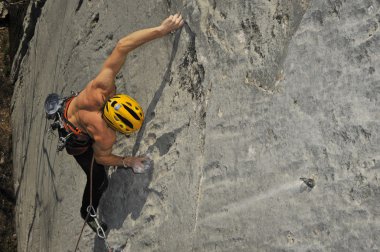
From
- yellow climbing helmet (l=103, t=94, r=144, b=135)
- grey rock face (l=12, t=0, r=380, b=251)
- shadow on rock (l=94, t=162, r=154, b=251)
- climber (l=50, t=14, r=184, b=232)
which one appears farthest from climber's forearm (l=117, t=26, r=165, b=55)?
shadow on rock (l=94, t=162, r=154, b=251)

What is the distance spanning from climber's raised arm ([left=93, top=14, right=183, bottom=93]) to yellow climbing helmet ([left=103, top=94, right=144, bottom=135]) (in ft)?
0.54

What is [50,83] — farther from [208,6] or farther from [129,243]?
[208,6]

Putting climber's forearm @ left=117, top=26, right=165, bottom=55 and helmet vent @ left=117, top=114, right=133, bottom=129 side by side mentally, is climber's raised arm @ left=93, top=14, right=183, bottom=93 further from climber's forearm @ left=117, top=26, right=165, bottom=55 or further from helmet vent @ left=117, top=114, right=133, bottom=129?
helmet vent @ left=117, top=114, right=133, bottom=129

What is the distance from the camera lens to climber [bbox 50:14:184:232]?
108 inches

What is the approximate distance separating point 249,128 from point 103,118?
1041mm

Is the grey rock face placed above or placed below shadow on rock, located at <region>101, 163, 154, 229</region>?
Result: above

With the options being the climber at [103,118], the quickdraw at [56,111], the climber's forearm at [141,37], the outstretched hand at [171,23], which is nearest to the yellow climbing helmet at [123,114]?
the climber at [103,118]

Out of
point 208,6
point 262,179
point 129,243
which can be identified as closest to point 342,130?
point 262,179

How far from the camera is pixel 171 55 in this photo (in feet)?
9.29

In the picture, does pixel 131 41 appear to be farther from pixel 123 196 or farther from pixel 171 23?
pixel 123 196

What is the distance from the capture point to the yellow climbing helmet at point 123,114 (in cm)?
276

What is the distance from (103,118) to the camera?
2938 millimetres

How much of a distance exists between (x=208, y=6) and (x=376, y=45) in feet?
3.39

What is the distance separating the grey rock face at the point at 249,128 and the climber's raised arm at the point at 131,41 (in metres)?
0.08
